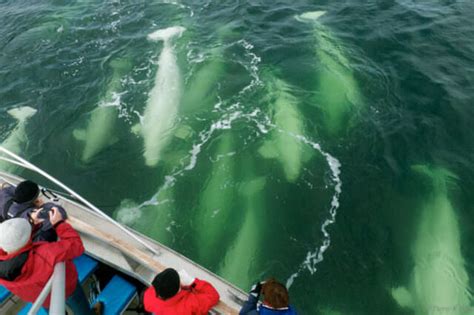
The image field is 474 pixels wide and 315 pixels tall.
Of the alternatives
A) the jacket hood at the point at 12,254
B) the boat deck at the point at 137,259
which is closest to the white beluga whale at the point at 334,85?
the boat deck at the point at 137,259

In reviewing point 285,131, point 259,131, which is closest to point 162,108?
point 259,131

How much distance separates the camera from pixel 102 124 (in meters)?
14.5

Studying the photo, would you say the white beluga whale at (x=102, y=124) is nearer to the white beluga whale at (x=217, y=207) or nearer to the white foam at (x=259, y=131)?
the white foam at (x=259, y=131)

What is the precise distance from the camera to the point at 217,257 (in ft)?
32.6

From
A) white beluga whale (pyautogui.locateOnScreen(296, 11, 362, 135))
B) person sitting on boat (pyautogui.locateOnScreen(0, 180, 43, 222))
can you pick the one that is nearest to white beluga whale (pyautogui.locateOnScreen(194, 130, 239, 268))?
white beluga whale (pyautogui.locateOnScreen(296, 11, 362, 135))

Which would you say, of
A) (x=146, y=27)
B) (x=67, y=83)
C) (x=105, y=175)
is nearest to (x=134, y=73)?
(x=67, y=83)

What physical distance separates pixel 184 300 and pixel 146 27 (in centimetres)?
1887

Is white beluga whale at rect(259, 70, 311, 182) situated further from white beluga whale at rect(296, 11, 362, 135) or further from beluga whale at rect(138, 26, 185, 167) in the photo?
beluga whale at rect(138, 26, 185, 167)

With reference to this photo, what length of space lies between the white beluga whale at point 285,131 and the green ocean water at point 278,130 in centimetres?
6

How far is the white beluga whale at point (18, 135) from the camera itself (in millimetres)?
13497

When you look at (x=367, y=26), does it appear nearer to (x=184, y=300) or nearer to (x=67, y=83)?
(x=67, y=83)

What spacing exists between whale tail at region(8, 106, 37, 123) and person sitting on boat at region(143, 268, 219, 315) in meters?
13.4

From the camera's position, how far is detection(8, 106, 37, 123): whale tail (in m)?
15.4

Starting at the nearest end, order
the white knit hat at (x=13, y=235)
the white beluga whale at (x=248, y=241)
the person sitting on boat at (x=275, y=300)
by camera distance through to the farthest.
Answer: the white knit hat at (x=13, y=235) < the person sitting on boat at (x=275, y=300) < the white beluga whale at (x=248, y=241)
